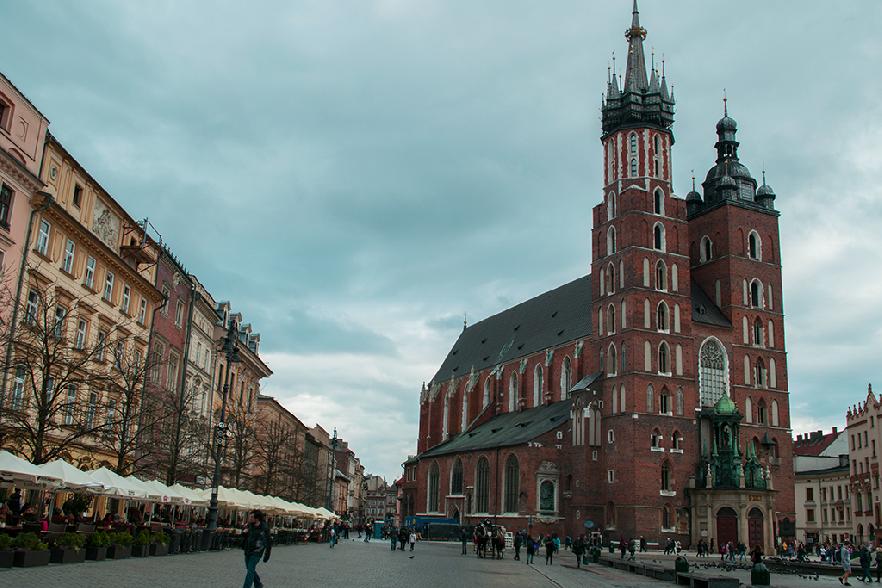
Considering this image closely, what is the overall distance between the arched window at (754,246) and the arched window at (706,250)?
290 cm

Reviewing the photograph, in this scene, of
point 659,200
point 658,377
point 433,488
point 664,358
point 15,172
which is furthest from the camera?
point 433,488

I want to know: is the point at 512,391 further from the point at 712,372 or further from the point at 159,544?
the point at 159,544

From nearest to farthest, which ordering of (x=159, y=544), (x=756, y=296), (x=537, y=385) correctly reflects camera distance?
(x=159, y=544) < (x=756, y=296) < (x=537, y=385)

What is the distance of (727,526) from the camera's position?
59.7m

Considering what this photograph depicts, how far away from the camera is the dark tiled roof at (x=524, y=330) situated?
7944 centimetres

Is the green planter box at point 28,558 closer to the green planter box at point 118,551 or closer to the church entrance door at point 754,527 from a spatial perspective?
the green planter box at point 118,551

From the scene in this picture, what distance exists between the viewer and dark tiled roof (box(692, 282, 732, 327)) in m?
66.9

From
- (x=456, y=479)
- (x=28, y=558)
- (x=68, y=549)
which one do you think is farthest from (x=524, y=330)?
(x=28, y=558)

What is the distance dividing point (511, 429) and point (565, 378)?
655 centimetres

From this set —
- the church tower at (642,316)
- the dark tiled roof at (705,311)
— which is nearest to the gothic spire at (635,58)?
the church tower at (642,316)

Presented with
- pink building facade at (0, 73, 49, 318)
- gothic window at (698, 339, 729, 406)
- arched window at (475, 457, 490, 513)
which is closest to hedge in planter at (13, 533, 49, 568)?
pink building facade at (0, 73, 49, 318)

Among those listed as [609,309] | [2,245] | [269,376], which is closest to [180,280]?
[2,245]

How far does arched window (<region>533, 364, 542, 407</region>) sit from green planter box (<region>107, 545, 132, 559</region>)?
5827cm

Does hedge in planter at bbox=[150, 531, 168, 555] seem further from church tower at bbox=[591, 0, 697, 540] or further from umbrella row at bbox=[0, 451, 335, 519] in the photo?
church tower at bbox=[591, 0, 697, 540]
